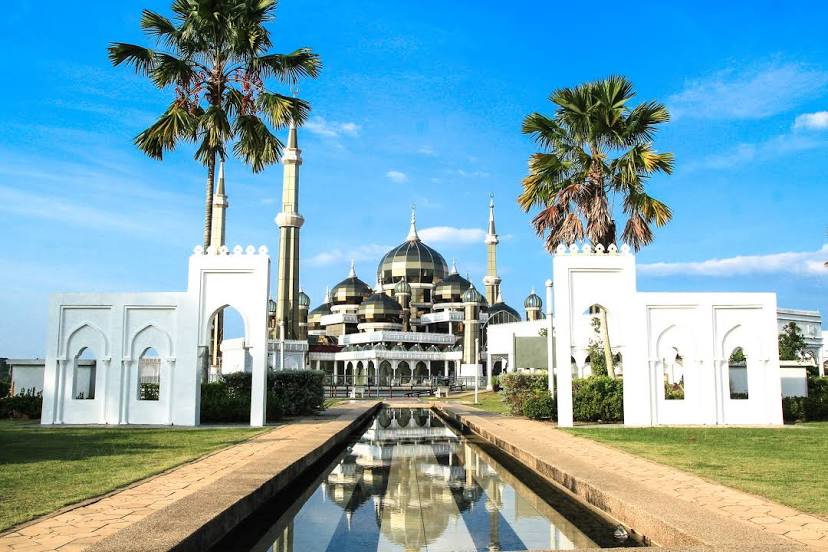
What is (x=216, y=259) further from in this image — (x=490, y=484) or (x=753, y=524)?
(x=753, y=524)

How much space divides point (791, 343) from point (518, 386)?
3237cm

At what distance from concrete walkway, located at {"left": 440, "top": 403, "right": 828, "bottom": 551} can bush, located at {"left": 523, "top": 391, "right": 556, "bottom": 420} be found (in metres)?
8.41

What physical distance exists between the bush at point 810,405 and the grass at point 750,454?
43.5 inches

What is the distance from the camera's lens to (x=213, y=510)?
6.88 meters

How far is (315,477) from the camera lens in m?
11.4

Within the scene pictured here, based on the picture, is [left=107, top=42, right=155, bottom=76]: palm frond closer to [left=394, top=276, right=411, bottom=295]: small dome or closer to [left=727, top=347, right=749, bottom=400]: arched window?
[left=727, top=347, right=749, bottom=400]: arched window

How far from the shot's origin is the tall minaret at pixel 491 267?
87375 mm

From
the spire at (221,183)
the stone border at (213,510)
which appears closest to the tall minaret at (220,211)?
the spire at (221,183)

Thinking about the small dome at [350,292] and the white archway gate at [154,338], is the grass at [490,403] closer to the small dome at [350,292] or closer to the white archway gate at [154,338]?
the white archway gate at [154,338]

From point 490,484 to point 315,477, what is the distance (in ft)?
8.98

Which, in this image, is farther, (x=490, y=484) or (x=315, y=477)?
(x=315, y=477)

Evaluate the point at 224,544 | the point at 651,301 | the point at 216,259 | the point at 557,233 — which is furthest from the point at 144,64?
the point at 224,544

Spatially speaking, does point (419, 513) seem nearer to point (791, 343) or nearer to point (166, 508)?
point (166, 508)

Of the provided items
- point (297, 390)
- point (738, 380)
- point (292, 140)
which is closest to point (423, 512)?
point (297, 390)
